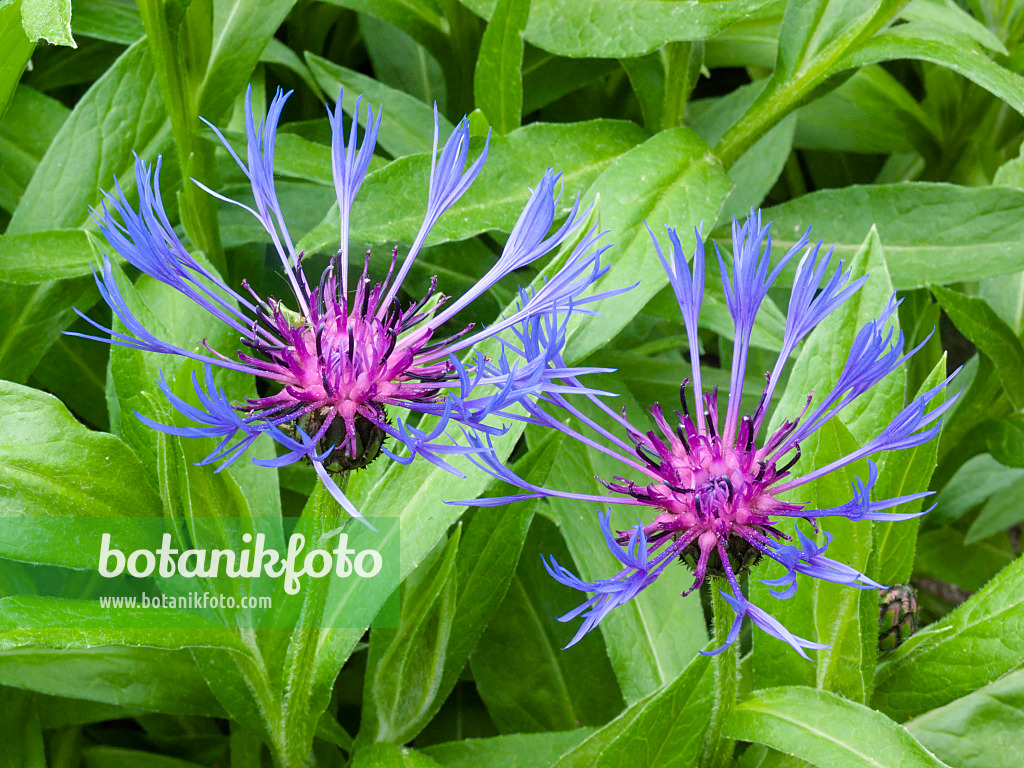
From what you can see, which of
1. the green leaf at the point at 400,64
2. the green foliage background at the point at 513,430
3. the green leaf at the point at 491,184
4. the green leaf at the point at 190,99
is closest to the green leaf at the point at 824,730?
the green foliage background at the point at 513,430

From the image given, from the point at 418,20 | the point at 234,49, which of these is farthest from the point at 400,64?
the point at 234,49

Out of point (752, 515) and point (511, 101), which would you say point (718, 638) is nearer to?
point (752, 515)

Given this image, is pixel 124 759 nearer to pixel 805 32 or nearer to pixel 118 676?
pixel 118 676

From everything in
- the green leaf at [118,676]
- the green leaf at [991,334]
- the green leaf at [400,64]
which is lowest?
the green leaf at [118,676]

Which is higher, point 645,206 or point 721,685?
point 645,206

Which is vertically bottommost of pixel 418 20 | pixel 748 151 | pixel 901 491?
pixel 901 491

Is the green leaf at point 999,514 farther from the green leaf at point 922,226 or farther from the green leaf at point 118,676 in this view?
the green leaf at point 118,676

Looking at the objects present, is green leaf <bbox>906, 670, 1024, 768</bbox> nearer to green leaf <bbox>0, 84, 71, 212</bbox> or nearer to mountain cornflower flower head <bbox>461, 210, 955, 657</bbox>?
mountain cornflower flower head <bbox>461, 210, 955, 657</bbox>
